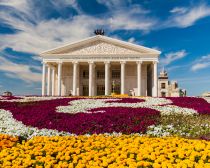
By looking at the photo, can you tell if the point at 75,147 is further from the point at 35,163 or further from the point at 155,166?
the point at 155,166

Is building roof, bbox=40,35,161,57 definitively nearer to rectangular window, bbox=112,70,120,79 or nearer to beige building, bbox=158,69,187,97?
rectangular window, bbox=112,70,120,79

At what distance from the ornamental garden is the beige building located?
3953 centimetres

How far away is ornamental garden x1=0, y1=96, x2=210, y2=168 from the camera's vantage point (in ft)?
19.6

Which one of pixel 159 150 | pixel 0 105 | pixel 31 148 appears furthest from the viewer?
pixel 0 105

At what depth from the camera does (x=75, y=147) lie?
7.38 metres

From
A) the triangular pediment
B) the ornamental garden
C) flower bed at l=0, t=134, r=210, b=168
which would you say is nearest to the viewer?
flower bed at l=0, t=134, r=210, b=168

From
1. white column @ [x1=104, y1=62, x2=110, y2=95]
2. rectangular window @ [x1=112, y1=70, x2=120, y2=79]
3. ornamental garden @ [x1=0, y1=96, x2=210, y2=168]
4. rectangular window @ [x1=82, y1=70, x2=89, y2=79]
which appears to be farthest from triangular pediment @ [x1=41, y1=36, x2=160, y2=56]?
ornamental garden @ [x1=0, y1=96, x2=210, y2=168]

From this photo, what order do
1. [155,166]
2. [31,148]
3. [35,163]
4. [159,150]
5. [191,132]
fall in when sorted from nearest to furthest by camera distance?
[155,166], [35,163], [159,150], [31,148], [191,132]

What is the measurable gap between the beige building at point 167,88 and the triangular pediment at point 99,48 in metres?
11.1

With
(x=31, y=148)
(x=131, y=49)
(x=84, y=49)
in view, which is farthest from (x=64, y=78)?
(x=31, y=148)

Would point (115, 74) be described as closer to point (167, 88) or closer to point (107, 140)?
point (167, 88)

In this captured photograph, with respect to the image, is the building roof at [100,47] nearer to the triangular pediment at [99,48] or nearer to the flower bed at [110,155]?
the triangular pediment at [99,48]

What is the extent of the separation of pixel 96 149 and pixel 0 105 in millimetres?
15065

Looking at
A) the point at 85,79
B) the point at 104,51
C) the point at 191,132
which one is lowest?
the point at 191,132
